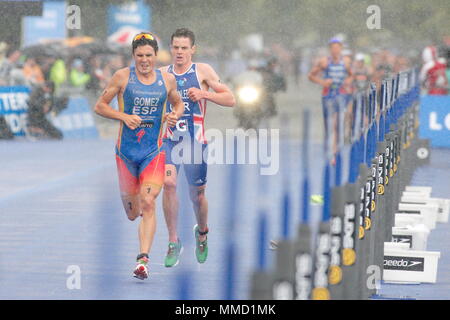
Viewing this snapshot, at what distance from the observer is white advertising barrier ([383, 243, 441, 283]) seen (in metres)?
8.89

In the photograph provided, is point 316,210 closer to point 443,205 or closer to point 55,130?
point 443,205

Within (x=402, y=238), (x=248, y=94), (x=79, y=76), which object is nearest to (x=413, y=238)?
(x=402, y=238)

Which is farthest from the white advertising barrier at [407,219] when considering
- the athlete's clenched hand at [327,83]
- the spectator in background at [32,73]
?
the spectator in background at [32,73]

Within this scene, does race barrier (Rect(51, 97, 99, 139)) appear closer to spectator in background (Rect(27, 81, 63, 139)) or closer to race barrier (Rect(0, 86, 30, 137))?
spectator in background (Rect(27, 81, 63, 139))

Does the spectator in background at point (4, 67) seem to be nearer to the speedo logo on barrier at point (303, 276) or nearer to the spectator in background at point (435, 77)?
the spectator in background at point (435, 77)

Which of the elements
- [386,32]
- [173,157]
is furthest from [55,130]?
[386,32]

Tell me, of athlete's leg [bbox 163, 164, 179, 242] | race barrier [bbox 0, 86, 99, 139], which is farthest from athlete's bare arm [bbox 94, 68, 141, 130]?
race barrier [bbox 0, 86, 99, 139]

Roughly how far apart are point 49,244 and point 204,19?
145 feet

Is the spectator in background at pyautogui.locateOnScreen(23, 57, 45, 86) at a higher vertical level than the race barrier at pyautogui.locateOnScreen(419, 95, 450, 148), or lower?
higher

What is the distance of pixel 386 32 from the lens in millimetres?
86750

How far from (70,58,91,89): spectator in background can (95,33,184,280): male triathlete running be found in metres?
22.3

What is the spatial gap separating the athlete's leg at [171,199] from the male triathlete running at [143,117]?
0.19 metres

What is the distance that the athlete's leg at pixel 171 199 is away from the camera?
29.4 feet

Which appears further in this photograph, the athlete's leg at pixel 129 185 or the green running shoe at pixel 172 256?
the green running shoe at pixel 172 256
